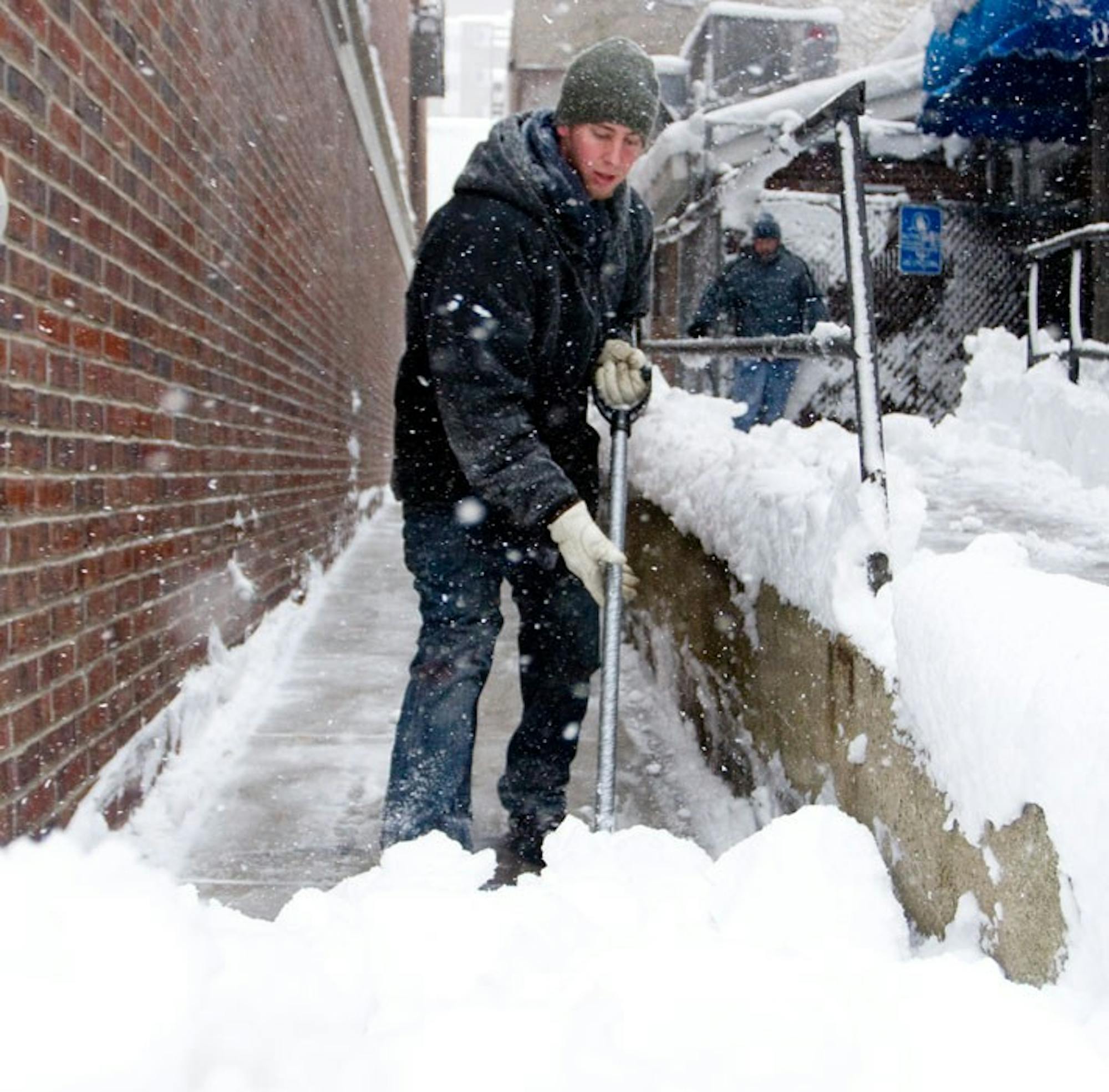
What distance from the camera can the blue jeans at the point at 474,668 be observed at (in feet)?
8.99

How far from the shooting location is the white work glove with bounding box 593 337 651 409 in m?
3.16

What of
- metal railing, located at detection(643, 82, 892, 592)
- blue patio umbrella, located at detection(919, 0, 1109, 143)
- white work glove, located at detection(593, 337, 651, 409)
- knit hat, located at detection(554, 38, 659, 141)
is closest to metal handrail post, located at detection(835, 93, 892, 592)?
metal railing, located at detection(643, 82, 892, 592)

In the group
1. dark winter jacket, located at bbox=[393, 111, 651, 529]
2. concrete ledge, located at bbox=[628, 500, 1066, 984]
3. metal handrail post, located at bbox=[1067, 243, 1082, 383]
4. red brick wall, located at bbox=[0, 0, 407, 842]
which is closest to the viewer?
concrete ledge, located at bbox=[628, 500, 1066, 984]

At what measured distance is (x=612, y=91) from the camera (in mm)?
2727

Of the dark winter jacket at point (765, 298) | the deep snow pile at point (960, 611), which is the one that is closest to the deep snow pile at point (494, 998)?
the deep snow pile at point (960, 611)

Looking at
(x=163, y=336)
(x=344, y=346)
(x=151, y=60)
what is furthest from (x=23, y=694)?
(x=344, y=346)

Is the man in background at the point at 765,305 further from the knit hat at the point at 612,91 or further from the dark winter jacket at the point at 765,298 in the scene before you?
the knit hat at the point at 612,91

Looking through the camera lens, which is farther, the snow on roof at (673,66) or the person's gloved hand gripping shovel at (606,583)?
the snow on roof at (673,66)

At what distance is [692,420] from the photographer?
16.4ft

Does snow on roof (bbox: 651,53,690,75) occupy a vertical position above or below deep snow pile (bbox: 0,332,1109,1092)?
above

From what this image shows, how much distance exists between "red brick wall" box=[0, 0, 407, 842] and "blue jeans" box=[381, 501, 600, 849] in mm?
706

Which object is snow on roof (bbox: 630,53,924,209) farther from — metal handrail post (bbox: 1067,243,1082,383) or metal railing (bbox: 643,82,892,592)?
metal railing (bbox: 643,82,892,592)

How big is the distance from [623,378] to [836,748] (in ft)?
4.30

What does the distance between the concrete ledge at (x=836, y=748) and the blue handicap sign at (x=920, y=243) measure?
6.09m
